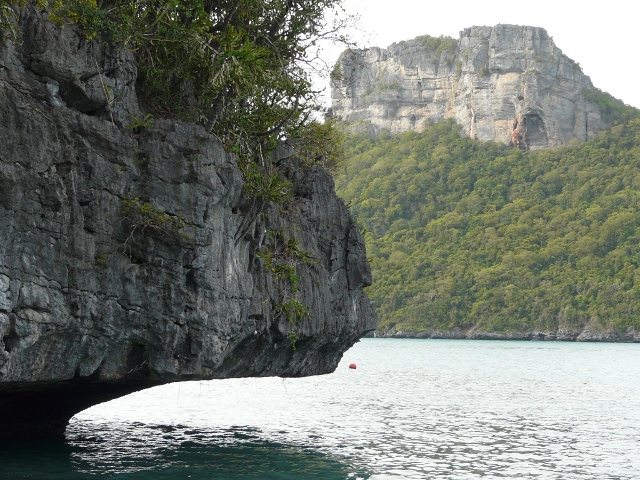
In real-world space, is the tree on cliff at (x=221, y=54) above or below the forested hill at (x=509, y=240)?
below

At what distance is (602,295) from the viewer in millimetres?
99125

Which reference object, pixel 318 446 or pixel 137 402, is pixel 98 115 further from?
pixel 137 402

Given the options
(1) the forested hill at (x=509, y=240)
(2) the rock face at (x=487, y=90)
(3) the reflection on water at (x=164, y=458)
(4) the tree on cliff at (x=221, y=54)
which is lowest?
(3) the reflection on water at (x=164, y=458)

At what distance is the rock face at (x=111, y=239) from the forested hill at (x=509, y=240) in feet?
272

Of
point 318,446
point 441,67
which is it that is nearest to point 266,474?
point 318,446

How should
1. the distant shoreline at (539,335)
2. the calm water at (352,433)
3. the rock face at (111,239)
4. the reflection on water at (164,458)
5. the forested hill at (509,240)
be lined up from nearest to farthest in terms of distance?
the rock face at (111,239)
the reflection on water at (164,458)
the calm water at (352,433)
the forested hill at (509,240)
the distant shoreline at (539,335)

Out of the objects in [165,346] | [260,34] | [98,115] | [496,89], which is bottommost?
[165,346]

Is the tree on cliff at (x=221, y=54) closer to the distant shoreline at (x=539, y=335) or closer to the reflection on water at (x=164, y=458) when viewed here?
the reflection on water at (x=164, y=458)

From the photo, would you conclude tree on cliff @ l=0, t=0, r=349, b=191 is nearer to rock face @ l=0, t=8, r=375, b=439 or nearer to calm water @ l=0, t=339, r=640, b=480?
rock face @ l=0, t=8, r=375, b=439

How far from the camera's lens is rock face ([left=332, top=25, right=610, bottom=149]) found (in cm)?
12162

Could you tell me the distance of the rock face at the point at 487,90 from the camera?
122 meters

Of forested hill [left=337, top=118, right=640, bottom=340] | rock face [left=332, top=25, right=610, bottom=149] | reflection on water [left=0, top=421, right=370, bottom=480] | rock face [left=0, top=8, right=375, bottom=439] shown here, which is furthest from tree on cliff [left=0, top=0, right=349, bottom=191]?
rock face [left=332, top=25, right=610, bottom=149]

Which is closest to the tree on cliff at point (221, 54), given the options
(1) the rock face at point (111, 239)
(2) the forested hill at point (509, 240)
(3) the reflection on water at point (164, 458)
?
(1) the rock face at point (111, 239)

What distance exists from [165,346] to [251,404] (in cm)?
1835
